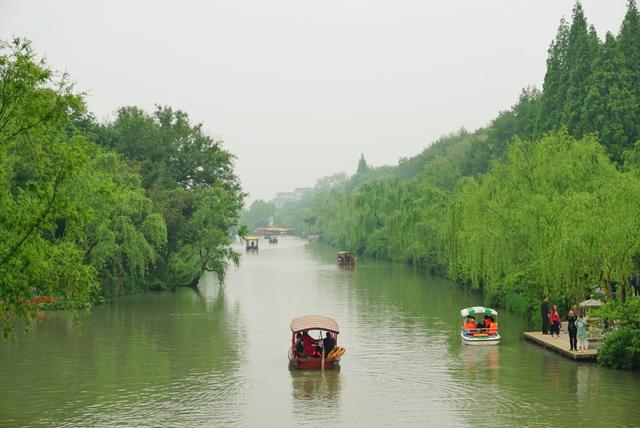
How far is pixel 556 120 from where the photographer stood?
206 ft

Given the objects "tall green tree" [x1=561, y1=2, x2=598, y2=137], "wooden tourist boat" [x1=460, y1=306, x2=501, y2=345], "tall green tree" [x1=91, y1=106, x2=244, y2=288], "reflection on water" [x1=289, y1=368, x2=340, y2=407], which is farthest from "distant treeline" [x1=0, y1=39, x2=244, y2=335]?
"tall green tree" [x1=561, y1=2, x2=598, y2=137]

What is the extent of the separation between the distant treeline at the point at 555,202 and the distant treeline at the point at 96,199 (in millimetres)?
16669

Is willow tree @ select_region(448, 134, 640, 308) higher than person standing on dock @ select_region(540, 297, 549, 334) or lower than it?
higher

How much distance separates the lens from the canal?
2244 centimetres

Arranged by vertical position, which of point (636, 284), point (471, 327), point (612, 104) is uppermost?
point (612, 104)

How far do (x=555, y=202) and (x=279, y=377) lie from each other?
15192 mm

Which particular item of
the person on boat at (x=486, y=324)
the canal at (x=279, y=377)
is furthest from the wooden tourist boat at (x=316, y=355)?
the person on boat at (x=486, y=324)

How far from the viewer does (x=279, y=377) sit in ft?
89.8

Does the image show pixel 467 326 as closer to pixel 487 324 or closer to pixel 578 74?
pixel 487 324

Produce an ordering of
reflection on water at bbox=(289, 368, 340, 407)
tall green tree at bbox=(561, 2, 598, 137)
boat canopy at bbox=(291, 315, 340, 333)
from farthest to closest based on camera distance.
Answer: tall green tree at bbox=(561, 2, 598, 137)
boat canopy at bbox=(291, 315, 340, 333)
reflection on water at bbox=(289, 368, 340, 407)

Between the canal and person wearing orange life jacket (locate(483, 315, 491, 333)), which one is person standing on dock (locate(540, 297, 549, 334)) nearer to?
the canal

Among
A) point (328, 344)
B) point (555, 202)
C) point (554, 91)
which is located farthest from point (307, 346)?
point (554, 91)

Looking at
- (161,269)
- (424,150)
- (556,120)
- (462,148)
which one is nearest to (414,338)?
(161,269)

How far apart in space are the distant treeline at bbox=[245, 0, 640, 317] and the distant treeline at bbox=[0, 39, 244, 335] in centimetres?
1667
